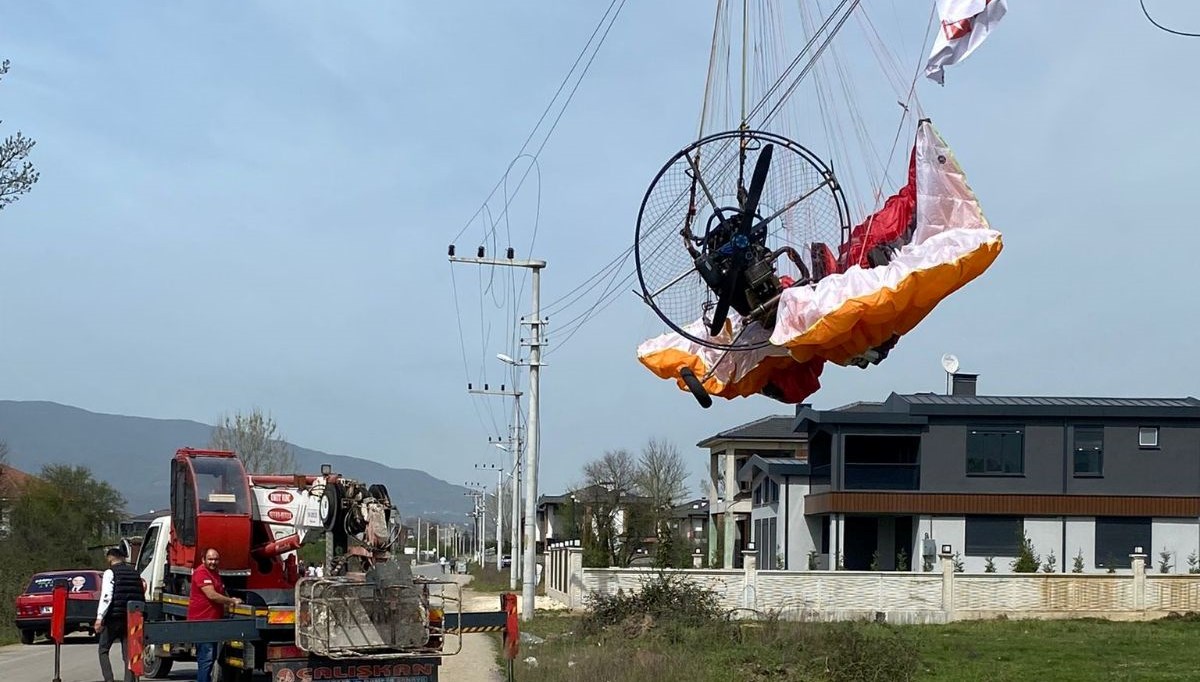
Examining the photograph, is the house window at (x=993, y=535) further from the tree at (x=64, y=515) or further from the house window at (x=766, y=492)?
the tree at (x=64, y=515)

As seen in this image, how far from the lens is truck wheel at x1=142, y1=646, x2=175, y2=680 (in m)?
20.6

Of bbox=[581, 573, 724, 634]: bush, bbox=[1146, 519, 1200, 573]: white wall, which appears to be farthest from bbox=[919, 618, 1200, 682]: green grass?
bbox=[1146, 519, 1200, 573]: white wall

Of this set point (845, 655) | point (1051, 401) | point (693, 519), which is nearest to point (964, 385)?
point (1051, 401)

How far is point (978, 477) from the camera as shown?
4800 centimetres

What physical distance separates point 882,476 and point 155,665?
32.3m

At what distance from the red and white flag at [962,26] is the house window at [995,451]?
135 ft

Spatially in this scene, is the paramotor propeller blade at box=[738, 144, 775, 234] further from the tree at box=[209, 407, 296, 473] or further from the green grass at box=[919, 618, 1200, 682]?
the tree at box=[209, 407, 296, 473]

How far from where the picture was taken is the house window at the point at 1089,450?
156 ft

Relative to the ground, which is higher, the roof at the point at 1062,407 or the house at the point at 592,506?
the roof at the point at 1062,407

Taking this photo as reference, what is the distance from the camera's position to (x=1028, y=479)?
4759 cm

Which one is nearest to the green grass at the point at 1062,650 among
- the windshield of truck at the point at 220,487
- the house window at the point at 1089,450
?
the windshield of truck at the point at 220,487

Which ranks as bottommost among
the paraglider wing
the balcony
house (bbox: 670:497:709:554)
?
house (bbox: 670:497:709:554)

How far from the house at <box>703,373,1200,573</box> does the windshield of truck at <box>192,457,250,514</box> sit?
2919cm

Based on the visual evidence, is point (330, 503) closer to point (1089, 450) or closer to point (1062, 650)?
point (1062, 650)
